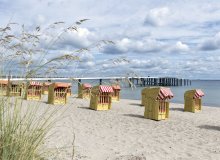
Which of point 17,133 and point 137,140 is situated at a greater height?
point 17,133

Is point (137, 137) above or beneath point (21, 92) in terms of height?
beneath

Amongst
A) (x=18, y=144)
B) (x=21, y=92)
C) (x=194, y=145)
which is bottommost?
(x=194, y=145)

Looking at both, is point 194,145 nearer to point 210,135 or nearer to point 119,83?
point 210,135

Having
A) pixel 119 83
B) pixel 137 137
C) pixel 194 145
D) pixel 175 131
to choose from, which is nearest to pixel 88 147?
pixel 137 137

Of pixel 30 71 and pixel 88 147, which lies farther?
pixel 88 147

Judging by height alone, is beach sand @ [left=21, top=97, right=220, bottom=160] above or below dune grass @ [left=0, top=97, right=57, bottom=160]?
below

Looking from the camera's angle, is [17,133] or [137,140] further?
[137,140]

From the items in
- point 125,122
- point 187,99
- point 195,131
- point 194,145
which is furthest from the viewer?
point 187,99

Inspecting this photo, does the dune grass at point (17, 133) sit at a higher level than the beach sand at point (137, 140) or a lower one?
higher

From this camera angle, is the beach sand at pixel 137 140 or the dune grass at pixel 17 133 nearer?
the dune grass at pixel 17 133

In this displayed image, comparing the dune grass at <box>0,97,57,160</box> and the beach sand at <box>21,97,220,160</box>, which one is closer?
the dune grass at <box>0,97,57,160</box>

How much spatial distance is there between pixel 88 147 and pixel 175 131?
3.77 metres

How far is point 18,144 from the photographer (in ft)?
10.7

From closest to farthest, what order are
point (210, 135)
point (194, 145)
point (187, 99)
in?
point (194, 145)
point (210, 135)
point (187, 99)
